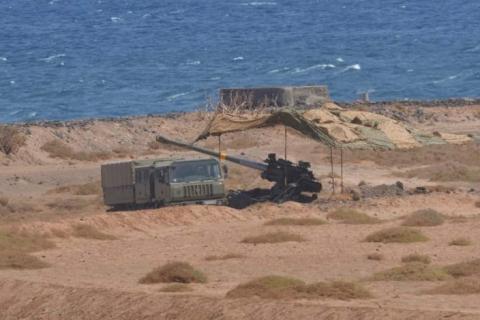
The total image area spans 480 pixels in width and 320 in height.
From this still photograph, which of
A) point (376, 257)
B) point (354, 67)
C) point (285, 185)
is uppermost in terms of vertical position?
point (354, 67)

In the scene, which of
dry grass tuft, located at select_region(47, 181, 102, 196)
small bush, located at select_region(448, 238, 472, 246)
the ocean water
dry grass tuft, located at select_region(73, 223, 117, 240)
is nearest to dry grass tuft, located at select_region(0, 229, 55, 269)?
dry grass tuft, located at select_region(73, 223, 117, 240)

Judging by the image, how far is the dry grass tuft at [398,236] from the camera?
113 ft

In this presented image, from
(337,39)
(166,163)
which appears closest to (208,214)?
(166,163)

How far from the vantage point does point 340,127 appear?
4288 centimetres

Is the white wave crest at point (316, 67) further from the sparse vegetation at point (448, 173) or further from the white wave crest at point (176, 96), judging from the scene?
the sparse vegetation at point (448, 173)

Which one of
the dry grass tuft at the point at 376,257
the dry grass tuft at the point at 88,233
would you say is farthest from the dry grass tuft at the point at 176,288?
the dry grass tuft at the point at 88,233

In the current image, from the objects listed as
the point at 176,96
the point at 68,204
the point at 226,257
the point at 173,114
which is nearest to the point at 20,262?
the point at 226,257

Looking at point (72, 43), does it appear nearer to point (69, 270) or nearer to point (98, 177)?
point (98, 177)

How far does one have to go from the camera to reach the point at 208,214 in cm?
4022

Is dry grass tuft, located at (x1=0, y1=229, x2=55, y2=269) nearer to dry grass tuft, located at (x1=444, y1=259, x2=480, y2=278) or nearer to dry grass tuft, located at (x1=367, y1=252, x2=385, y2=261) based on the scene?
dry grass tuft, located at (x1=367, y1=252, x2=385, y2=261)

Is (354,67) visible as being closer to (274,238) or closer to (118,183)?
(118,183)

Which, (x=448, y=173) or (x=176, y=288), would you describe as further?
(x=448, y=173)

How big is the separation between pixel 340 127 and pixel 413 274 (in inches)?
612

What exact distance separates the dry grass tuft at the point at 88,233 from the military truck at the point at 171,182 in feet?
10.6
